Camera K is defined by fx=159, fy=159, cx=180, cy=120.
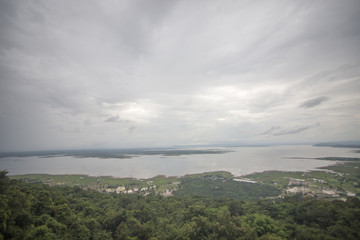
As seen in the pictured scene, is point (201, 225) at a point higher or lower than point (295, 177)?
higher

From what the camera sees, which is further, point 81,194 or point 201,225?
point 81,194

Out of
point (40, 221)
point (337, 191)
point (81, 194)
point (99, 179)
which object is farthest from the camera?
point (99, 179)

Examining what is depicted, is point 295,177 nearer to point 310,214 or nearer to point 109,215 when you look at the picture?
point 310,214

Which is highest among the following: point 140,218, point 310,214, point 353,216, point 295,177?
point 353,216

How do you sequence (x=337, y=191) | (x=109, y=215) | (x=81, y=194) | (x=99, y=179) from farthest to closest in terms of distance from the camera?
1. (x=99, y=179)
2. (x=337, y=191)
3. (x=81, y=194)
4. (x=109, y=215)

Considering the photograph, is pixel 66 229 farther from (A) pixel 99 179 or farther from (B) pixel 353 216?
(A) pixel 99 179

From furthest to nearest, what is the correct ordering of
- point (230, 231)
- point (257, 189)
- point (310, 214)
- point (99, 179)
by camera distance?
1. point (99, 179)
2. point (257, 189)
3. point (310, 214)
4. point (230, 231)

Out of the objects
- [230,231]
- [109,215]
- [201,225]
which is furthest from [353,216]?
[109,215]

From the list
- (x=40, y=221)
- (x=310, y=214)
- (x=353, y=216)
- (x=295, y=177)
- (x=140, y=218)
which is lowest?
(x=295, y=177)

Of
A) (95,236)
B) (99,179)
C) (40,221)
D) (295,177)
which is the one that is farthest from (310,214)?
(99,179)
